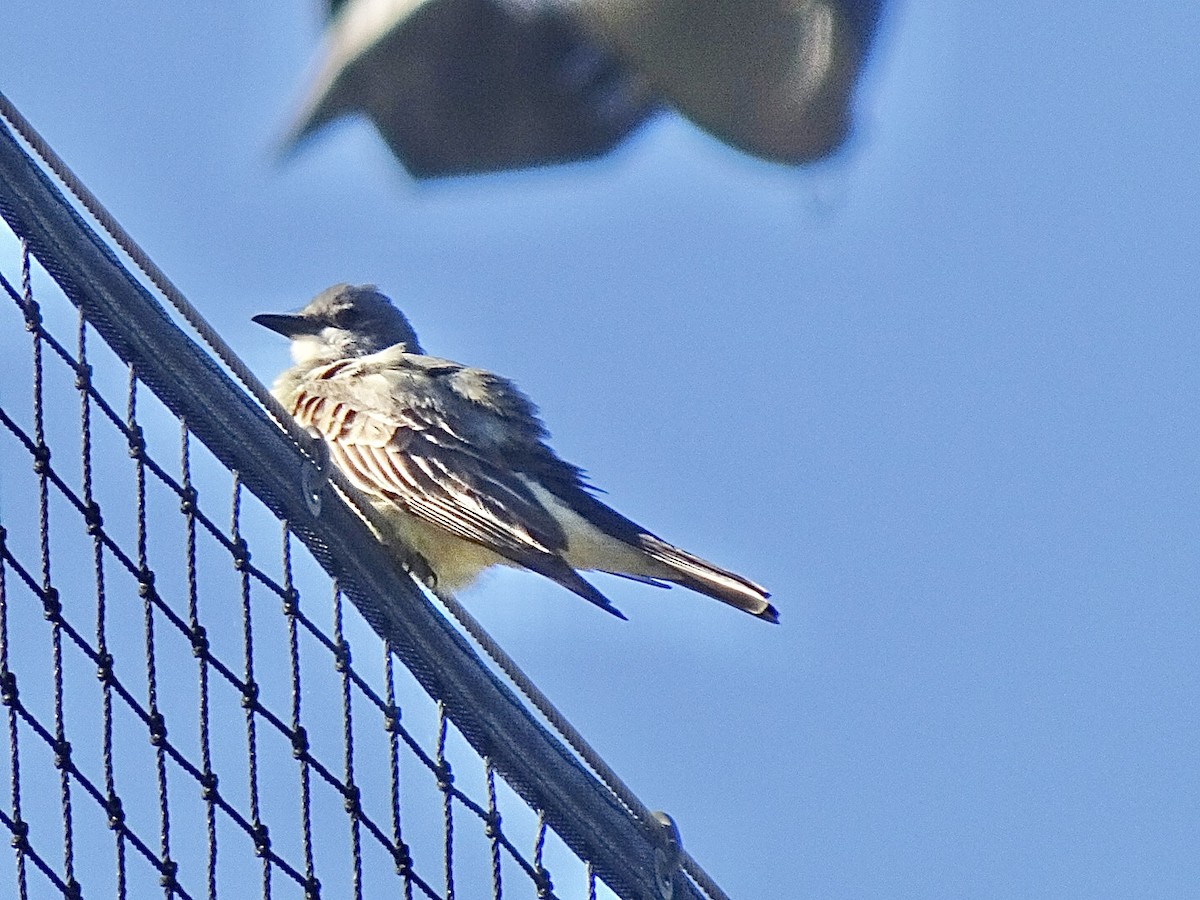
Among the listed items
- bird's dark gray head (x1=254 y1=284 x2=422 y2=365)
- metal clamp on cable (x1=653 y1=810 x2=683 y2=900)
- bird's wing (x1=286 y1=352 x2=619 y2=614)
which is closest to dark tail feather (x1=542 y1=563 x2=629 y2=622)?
bird's wing (x1=286 y1=352 x2=619 y2=614)

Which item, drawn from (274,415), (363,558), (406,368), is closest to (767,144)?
(274,415)

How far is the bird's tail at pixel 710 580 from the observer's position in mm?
3926

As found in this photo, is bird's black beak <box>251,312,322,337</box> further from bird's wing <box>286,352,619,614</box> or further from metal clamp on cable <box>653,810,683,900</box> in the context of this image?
metal clamp on cable <box>653,810,683,900</box>

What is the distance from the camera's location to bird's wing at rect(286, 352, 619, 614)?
4.08m

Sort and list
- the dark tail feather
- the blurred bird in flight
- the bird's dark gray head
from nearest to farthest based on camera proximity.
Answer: the blurred bird in flight, the dark tail feather, the bird's dark gray head

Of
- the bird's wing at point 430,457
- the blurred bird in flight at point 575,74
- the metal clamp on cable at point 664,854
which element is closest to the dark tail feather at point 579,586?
the bird's wing at point 430,457

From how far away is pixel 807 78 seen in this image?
3.64 feet

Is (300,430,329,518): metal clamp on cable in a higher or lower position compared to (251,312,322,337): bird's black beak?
lower

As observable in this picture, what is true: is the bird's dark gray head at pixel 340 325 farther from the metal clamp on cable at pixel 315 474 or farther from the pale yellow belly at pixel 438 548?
the metal clamp on cable at pixel 315 474

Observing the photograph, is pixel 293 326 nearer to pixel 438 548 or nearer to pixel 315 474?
pixel 438 548

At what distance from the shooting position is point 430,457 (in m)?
4.30

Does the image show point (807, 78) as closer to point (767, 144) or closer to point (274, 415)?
point (767, 144)

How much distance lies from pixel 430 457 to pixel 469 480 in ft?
0.40

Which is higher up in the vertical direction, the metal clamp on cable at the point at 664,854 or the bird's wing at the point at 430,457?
the bird's wing at the point at 430,457
